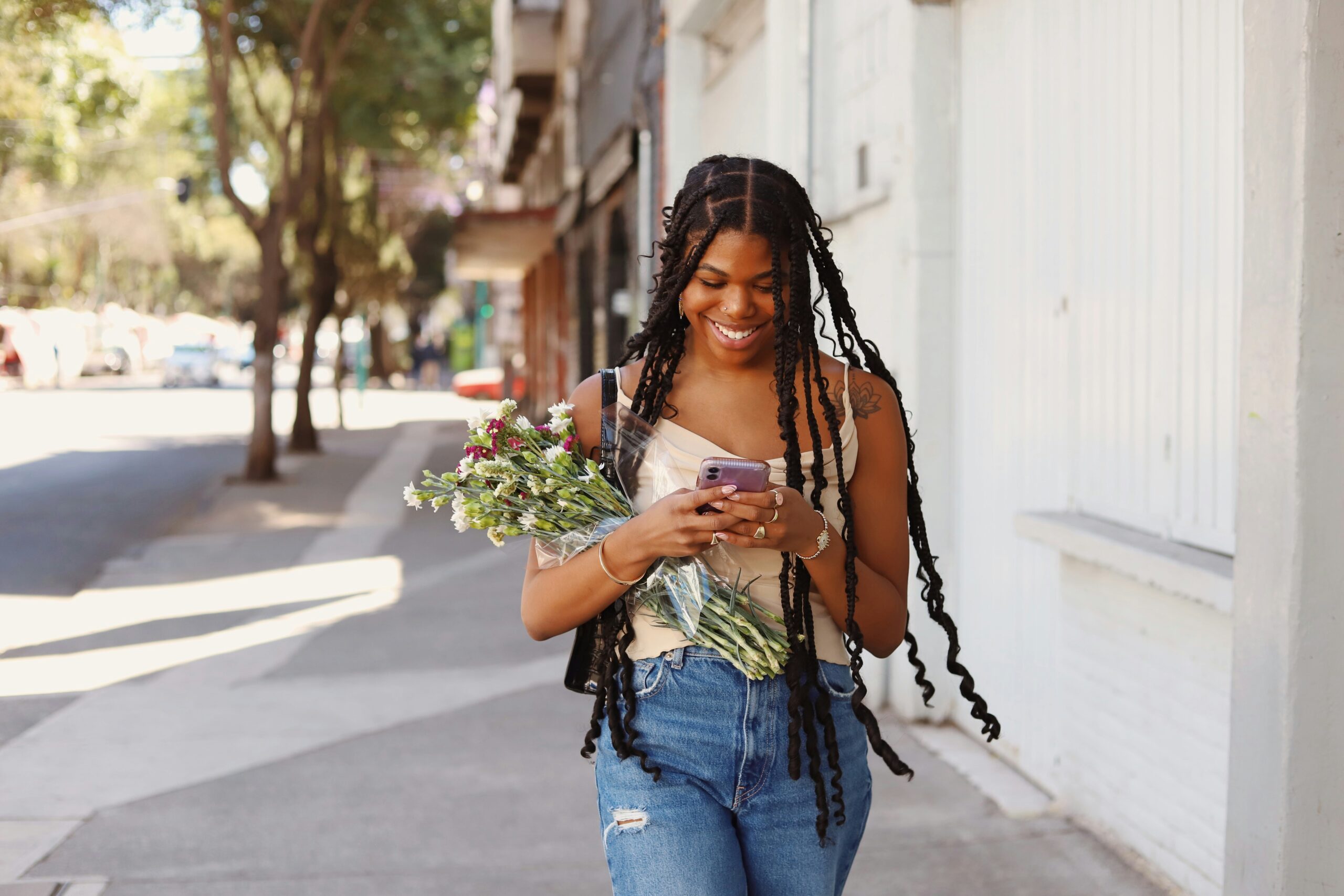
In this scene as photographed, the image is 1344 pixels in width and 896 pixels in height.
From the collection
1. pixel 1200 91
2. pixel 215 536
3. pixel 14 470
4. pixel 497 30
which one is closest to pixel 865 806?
pixel 1200 91

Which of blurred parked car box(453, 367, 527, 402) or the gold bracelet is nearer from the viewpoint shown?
the gold bracelet

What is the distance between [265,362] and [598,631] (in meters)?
14.2

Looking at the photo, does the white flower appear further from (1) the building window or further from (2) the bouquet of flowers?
(1) the building window

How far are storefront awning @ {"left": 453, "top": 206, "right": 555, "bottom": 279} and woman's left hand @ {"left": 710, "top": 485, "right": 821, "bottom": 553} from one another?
17.0 meters

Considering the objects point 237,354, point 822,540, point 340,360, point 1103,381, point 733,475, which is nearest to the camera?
point 733,475

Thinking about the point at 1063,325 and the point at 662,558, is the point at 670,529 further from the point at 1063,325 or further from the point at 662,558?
the point at 1063,325

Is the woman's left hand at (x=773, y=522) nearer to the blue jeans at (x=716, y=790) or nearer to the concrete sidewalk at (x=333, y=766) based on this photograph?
the blue jeans at (x=716, y=790)

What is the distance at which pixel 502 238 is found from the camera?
70.4 ft

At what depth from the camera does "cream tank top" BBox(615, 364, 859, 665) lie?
2141mm

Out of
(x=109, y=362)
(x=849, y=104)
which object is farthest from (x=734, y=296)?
(x=109, y=362)

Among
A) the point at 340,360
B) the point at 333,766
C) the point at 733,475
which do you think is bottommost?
the point at 333,766

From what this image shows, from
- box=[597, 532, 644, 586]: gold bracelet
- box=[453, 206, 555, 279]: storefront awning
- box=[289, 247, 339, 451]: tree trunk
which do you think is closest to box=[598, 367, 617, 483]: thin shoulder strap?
box=[597, 532, 644, 586]: gold bracelet

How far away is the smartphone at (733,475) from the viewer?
6.20 feet

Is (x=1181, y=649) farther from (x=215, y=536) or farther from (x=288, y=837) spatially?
(x=215, y=536)
